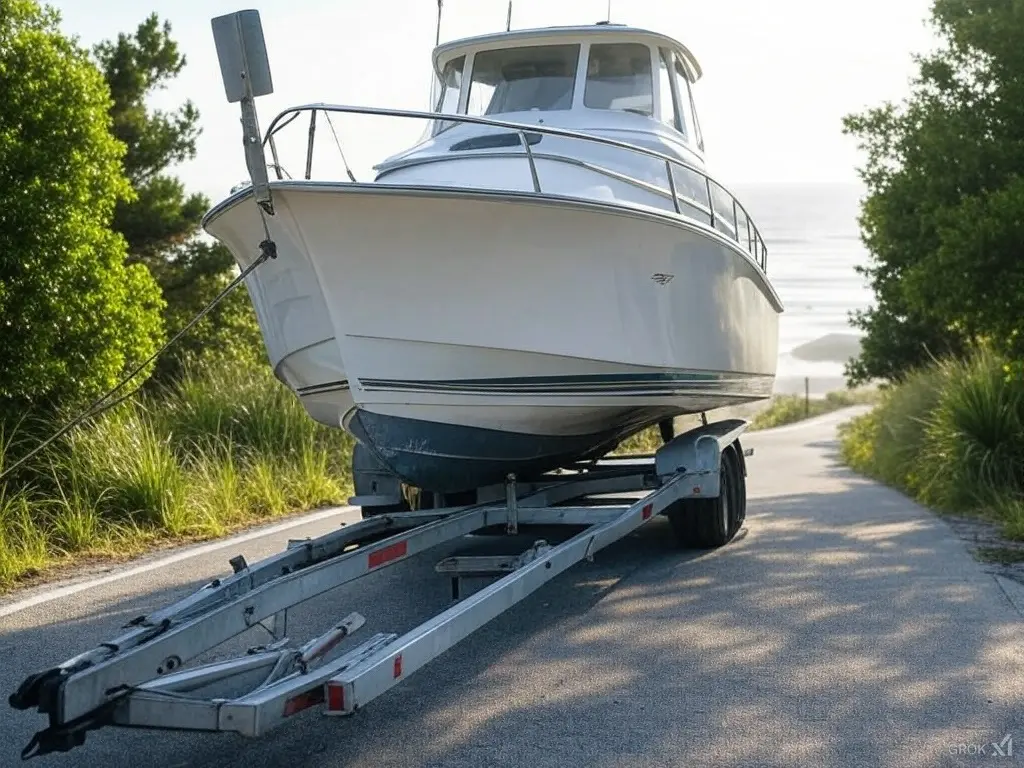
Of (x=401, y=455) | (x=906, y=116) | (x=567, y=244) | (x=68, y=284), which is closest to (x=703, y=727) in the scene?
(x=401, y=455)

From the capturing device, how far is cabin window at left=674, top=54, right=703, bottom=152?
30.6ft

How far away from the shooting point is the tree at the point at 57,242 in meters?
10.7

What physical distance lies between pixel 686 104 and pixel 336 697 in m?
6.86

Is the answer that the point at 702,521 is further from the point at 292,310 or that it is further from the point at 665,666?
the point at 292,310

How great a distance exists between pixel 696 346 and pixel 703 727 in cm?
363

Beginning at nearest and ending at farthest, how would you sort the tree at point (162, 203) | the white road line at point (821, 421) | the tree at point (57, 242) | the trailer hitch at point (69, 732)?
1. the trailer hitch at point (69, 732)
2. the tree at point (57, 242)
3. the tree at point (162, 203)
4. the white road line at point (821, 421)

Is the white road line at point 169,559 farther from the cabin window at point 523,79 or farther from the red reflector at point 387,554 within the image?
the cabin window at point 523,79

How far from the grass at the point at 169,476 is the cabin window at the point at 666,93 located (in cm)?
453

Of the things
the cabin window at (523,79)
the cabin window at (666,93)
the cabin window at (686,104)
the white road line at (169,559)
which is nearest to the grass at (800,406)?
the cabin window at (686,104)

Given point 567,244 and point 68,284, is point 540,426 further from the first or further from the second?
point 68,284

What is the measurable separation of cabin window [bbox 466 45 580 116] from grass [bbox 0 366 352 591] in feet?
12.2

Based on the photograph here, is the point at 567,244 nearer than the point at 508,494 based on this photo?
Yes

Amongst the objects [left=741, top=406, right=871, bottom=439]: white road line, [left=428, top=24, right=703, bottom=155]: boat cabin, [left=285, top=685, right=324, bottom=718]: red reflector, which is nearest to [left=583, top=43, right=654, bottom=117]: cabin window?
[left=428, top=24, right=703, bottom=155]: boat cabin

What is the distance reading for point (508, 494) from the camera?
6.87 m
